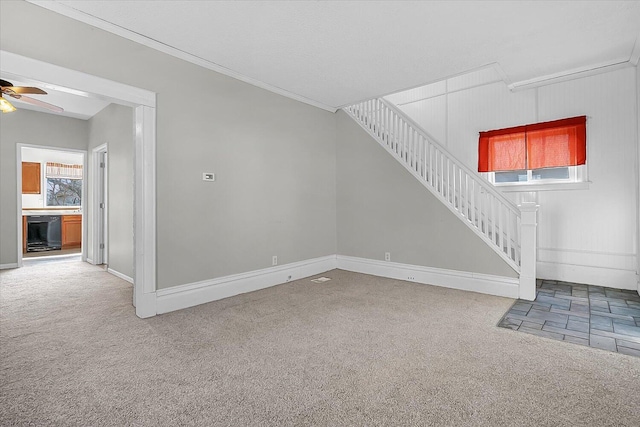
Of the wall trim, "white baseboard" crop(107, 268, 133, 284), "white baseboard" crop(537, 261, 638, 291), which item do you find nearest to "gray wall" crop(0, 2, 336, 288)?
"white baseboard" crop(107, 268, 133, 284)

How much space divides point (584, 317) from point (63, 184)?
429 inches

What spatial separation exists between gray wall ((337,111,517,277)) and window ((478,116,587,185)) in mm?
1401

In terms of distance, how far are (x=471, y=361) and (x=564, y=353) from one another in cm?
75

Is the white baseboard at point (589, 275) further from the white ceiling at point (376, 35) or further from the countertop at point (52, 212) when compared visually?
the countertop at point (52, 212)

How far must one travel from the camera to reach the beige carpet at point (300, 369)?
1652 millimetres

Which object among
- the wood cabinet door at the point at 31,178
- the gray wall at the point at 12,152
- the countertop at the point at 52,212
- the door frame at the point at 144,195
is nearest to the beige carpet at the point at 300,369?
the door frame at the point at 144,195

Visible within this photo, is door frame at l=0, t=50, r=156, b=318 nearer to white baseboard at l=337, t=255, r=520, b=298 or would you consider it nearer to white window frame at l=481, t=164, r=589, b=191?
white baseboard at l=337, t=255, r=520, b=298

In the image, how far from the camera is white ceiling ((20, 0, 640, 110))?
2566 mm

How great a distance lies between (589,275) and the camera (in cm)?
429

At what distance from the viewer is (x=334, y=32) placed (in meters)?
2.91

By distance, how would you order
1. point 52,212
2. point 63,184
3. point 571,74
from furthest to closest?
point 63,184 < point 52,212 < point 571,74

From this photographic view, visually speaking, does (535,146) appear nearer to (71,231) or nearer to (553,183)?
(553,183)

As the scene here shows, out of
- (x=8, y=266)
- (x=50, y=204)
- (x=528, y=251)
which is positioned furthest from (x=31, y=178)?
(x=528, y=251)

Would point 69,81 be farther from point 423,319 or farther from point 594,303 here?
point 594,303
